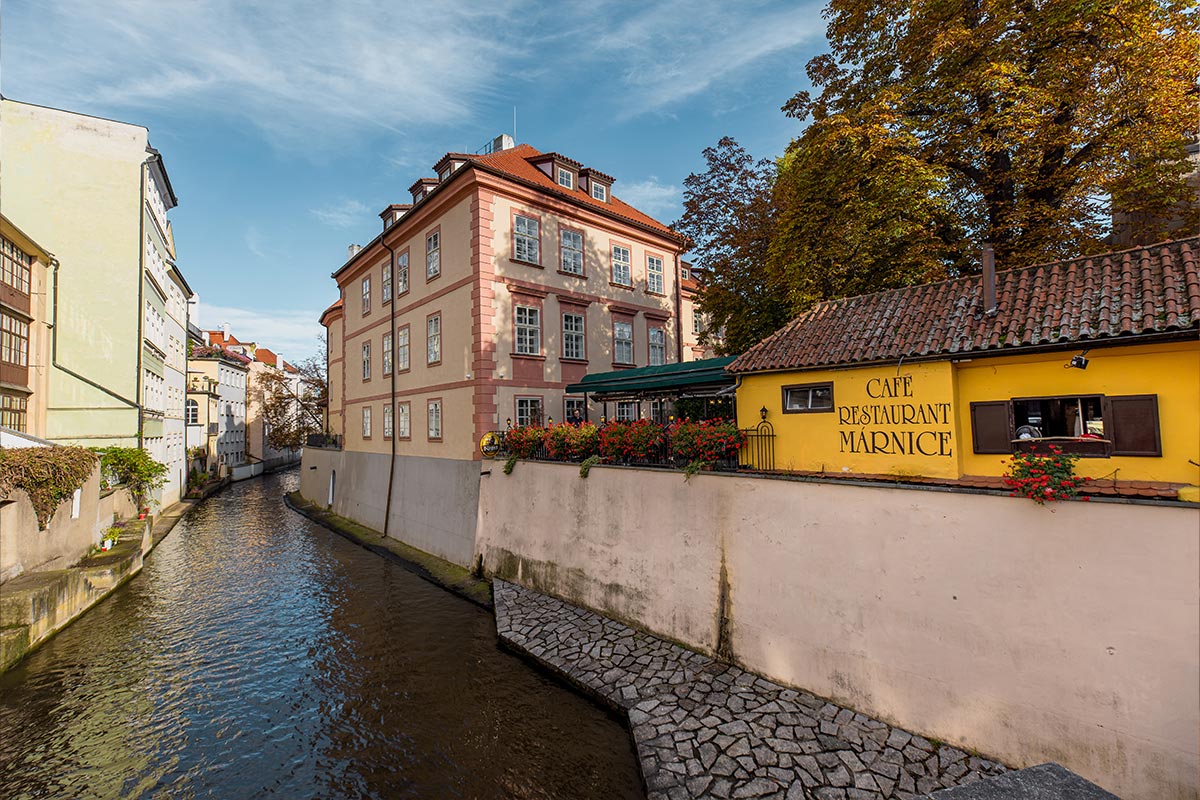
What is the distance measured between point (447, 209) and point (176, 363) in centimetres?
2650

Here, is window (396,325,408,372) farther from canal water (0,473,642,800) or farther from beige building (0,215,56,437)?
beige building (0,215,56,437)

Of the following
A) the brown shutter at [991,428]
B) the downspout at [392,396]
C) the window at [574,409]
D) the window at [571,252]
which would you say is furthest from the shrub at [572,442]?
the downspout at [392,396]

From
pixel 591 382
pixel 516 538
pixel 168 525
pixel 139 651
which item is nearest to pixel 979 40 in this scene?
pixel 591 382

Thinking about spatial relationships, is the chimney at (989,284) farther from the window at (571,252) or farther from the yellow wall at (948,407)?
the window at (571,252)

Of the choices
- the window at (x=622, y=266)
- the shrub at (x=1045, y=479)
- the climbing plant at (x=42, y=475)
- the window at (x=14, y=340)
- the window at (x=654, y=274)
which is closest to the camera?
the shrub at (x=1045, y=479)

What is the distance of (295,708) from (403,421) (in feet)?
45.1

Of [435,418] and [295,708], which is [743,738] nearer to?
[295,708]

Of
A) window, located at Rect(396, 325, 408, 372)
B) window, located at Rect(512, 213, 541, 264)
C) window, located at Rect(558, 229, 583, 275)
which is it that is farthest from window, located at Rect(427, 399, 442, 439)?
window, located at Rect(558, 229, 583, 275)

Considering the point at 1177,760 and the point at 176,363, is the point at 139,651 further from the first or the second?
the point at 176,363

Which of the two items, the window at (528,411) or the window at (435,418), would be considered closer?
the window at (528,411)

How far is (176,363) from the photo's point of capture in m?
33.9

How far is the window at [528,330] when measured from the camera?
61.3 feet

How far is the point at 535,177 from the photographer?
66.0 ft

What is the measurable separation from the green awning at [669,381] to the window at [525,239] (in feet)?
16.6
